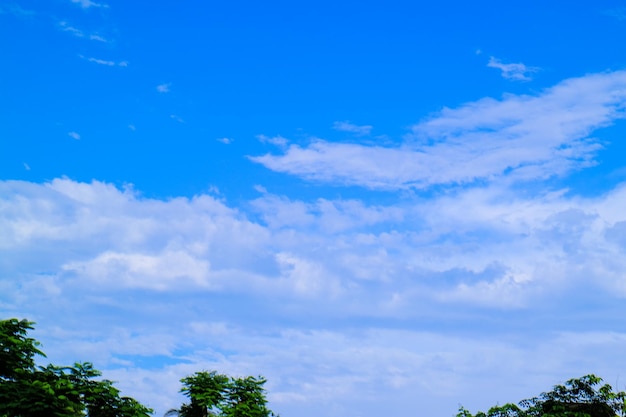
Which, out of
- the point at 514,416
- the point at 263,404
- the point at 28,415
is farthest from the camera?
the point at 263,404

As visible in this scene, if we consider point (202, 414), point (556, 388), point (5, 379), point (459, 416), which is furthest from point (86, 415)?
point (556, 388)

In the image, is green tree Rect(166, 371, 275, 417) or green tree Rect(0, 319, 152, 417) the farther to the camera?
green tree Rect(166, 371, 275, 417)

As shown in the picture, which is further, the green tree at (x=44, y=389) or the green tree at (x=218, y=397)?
the green tree at (x=218, y=397)

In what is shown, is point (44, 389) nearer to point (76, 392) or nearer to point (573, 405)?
point (76, 392)

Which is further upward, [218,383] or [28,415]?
[218,383]

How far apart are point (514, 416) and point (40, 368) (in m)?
26.1

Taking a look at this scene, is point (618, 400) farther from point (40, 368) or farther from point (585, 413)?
point (40, 368)

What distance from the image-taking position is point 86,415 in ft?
100

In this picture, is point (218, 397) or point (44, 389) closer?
point (44, 389)

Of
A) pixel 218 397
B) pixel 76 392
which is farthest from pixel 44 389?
pixel 218 397

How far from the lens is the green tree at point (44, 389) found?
2516cm

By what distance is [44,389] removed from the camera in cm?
2519

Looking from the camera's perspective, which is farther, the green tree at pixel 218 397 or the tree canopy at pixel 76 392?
the green tree at pixel 218 397

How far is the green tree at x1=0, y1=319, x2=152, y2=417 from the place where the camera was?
2516cm
